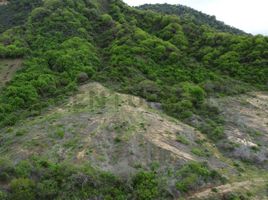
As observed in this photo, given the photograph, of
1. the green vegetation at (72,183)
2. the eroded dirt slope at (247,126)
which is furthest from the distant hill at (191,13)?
the green vegetation at (72,183)

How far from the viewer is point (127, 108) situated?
134 feet

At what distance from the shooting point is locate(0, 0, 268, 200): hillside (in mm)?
28578

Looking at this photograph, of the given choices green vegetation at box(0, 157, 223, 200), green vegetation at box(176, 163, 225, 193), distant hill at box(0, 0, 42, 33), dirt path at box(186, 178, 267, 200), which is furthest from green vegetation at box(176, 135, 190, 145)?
distant hill at box(0, 0, 42, 33)

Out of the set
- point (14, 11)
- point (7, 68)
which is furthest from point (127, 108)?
point (14, 11)

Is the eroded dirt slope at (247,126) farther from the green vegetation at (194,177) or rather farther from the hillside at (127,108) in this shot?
the green vegetation at (194,177)

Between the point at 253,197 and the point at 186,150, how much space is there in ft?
24.6

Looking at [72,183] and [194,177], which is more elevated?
[194,177]

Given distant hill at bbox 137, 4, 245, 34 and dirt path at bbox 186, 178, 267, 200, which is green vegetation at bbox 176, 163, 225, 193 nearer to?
dirt path at bbox 186, 178, 267, 200

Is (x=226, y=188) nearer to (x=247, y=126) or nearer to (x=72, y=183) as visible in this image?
(x=72, y=183)

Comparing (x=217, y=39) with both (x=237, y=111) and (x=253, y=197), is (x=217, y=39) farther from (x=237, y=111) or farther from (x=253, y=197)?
(x=253, y=197)

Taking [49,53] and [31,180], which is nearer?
[31,180]

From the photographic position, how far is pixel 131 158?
105ft

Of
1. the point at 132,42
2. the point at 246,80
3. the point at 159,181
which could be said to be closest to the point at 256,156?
the point at 159,181

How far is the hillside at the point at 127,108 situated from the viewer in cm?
2858
